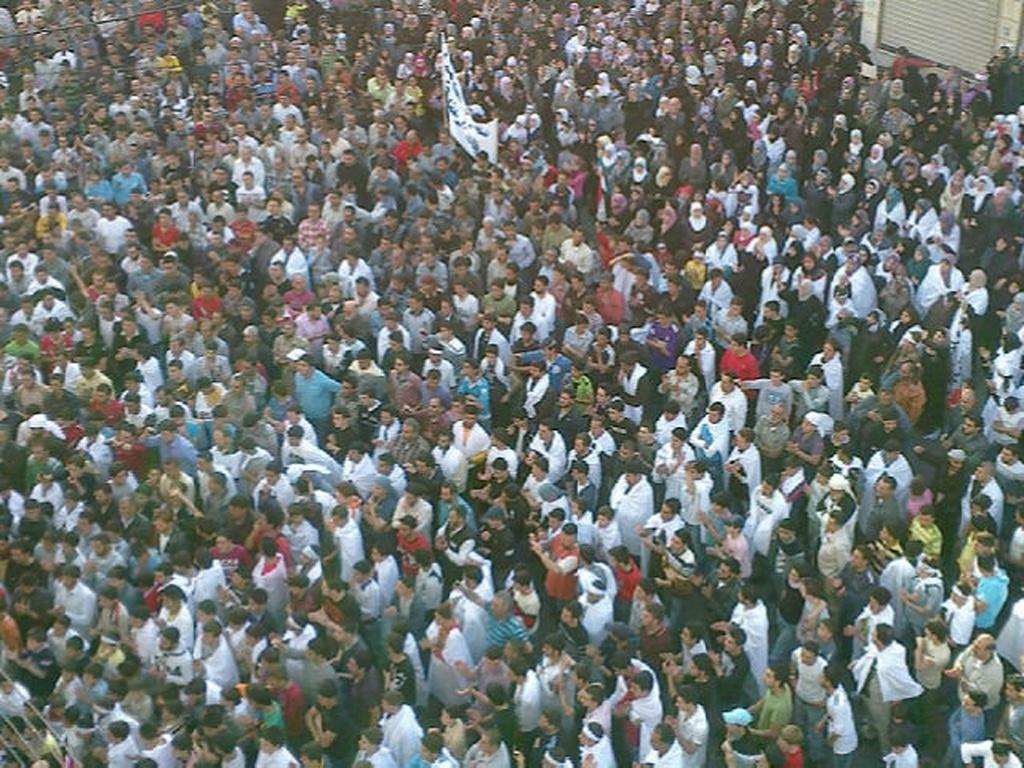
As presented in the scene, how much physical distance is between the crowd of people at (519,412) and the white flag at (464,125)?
13.3 inches

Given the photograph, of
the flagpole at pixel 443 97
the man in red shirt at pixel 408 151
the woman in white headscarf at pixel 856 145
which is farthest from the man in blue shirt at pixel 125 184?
the woman in white headscarf at pixel 856 145

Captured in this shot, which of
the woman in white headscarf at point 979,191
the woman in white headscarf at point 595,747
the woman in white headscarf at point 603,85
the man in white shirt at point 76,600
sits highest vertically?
the woman in white headscarf at point 979,191

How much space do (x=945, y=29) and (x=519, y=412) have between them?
10177 millimetres

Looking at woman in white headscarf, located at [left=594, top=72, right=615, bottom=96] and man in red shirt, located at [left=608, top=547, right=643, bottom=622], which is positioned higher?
woman in white headscarf, located at [left=594, top=72, right=615, bottom=96]

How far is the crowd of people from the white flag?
0.34 m

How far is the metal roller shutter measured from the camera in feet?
61.6

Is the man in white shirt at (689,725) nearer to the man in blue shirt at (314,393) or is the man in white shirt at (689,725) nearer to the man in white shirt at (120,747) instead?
the man in white shirt at (120,747)

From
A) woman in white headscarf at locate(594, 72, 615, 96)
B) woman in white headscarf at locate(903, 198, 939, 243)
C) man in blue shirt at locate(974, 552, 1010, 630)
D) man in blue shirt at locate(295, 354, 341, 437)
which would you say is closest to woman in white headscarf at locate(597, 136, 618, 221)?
woman in white headscarf at locate(594, 72, 615, 96)

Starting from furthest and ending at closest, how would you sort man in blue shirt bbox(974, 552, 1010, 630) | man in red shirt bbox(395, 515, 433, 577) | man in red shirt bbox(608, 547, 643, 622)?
1. man in red shirt bbox(395, 515, 433, 577)
2. man in red shirt bbox(608, 547, 643, 622)
3. man in blue shirt bbox(974, 552, 1010, 630)

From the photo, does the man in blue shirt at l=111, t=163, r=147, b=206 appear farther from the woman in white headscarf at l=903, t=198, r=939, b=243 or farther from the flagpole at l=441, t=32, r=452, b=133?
the woman in white headscarf at l=903, t=198, r=939, b=243

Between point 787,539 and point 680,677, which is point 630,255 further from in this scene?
point 680,677

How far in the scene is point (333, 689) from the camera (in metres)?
8.95

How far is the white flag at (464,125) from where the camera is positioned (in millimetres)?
15180

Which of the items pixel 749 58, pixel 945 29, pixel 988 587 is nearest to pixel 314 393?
pixel 988 587
